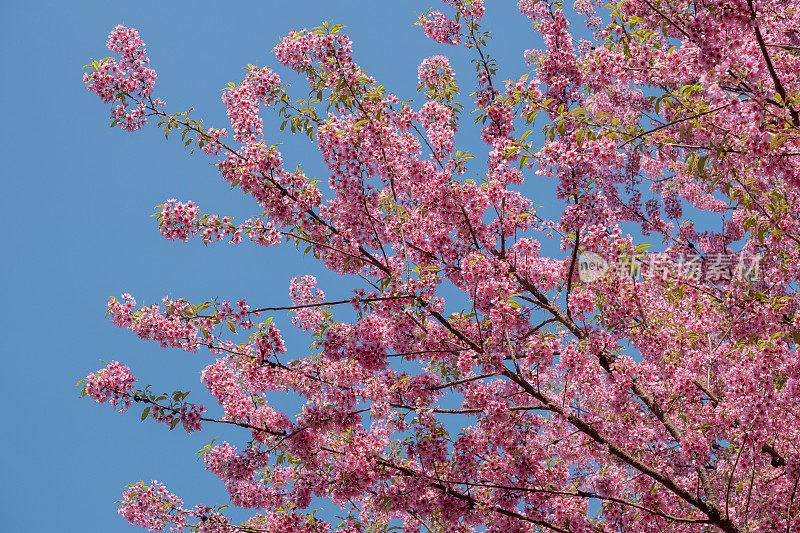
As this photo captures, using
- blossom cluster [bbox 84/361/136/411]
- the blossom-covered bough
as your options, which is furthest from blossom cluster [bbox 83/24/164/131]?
blossom cluster [bbox 84/361/136/411]

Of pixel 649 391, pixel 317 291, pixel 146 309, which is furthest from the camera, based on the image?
pixel 317 291

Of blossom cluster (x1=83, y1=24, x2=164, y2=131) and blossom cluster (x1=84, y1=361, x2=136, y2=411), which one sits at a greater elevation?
blossom cluster (x1=83, y1=24, x2=164, y2=131)

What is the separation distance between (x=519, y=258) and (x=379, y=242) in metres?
1.83

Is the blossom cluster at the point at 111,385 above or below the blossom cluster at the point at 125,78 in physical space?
below

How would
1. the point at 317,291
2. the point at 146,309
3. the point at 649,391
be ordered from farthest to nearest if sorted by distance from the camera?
the point at 317,291
the point at 649,391
the point at 146,309

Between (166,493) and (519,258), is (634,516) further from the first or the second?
(166,493)

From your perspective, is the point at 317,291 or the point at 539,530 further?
the point at 317,291

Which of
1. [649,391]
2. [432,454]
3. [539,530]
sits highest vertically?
[649,391]

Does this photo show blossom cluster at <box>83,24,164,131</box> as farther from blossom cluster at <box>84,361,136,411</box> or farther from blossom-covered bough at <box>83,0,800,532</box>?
blossom cluster at <box>84,361,136,411</box>

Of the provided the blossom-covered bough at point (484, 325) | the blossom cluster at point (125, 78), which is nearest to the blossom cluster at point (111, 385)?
the blossom-covered bough at point (484, 325)

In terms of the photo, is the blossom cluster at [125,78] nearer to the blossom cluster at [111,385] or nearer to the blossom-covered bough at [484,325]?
the blossom-covered bough at [484,325]

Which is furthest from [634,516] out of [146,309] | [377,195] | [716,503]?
[146,309]

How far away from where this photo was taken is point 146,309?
6949mm

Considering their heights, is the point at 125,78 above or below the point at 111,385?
above
